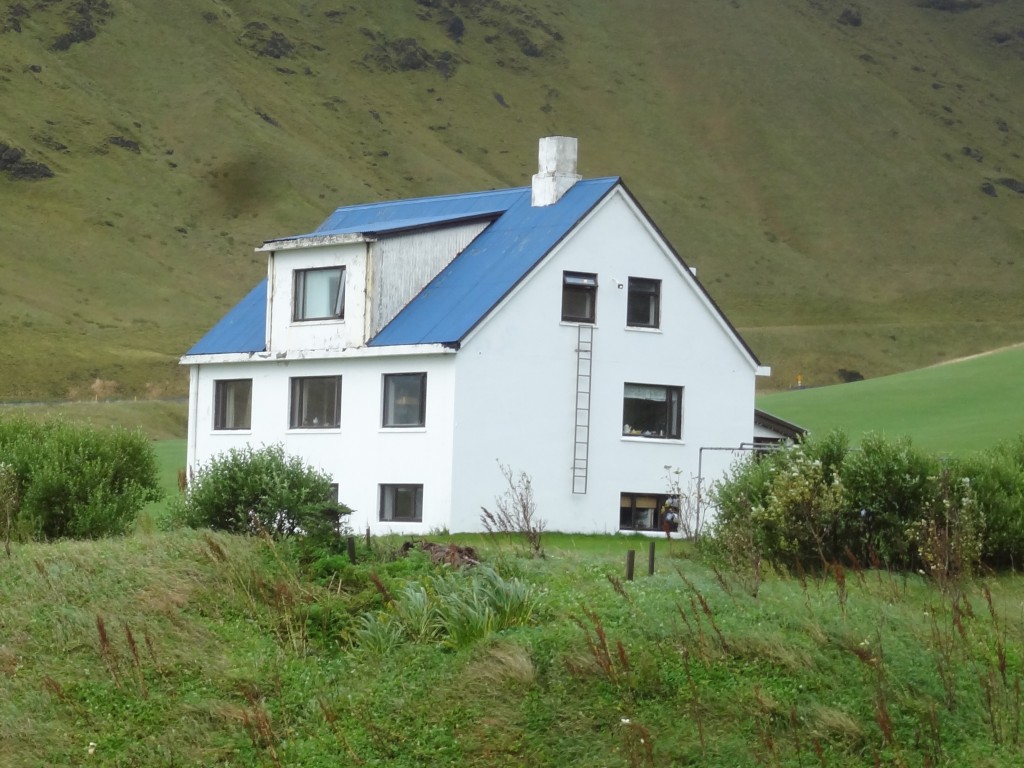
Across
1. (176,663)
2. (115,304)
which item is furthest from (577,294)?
(115,304)

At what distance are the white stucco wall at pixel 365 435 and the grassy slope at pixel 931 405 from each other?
19000mm

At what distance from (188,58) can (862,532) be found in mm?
169758

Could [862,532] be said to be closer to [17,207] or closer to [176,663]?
[176,663]

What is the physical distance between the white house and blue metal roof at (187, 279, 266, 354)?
0.15 m

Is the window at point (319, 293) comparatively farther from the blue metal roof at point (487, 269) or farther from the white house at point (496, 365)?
the blue metal roof at point (487, 269)

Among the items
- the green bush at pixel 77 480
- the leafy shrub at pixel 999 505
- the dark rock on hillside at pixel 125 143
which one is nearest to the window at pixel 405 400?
the green bush at pixel 77 480

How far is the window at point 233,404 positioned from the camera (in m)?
Answer: 40.5

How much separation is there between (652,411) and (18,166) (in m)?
126

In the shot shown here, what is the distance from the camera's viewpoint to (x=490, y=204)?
41.9 meters

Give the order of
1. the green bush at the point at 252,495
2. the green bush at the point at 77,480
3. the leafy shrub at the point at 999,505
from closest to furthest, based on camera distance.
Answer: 1. the green bush at the point at 252,495
2. the leafy shrub at the point at 999,505
3. the green bush at the point at 77,480

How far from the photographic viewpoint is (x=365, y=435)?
1475 inches

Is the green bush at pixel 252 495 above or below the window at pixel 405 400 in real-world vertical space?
below

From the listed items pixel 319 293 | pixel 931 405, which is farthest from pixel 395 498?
pixel 931 405

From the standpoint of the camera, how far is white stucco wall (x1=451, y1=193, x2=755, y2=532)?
3631 centimetres
